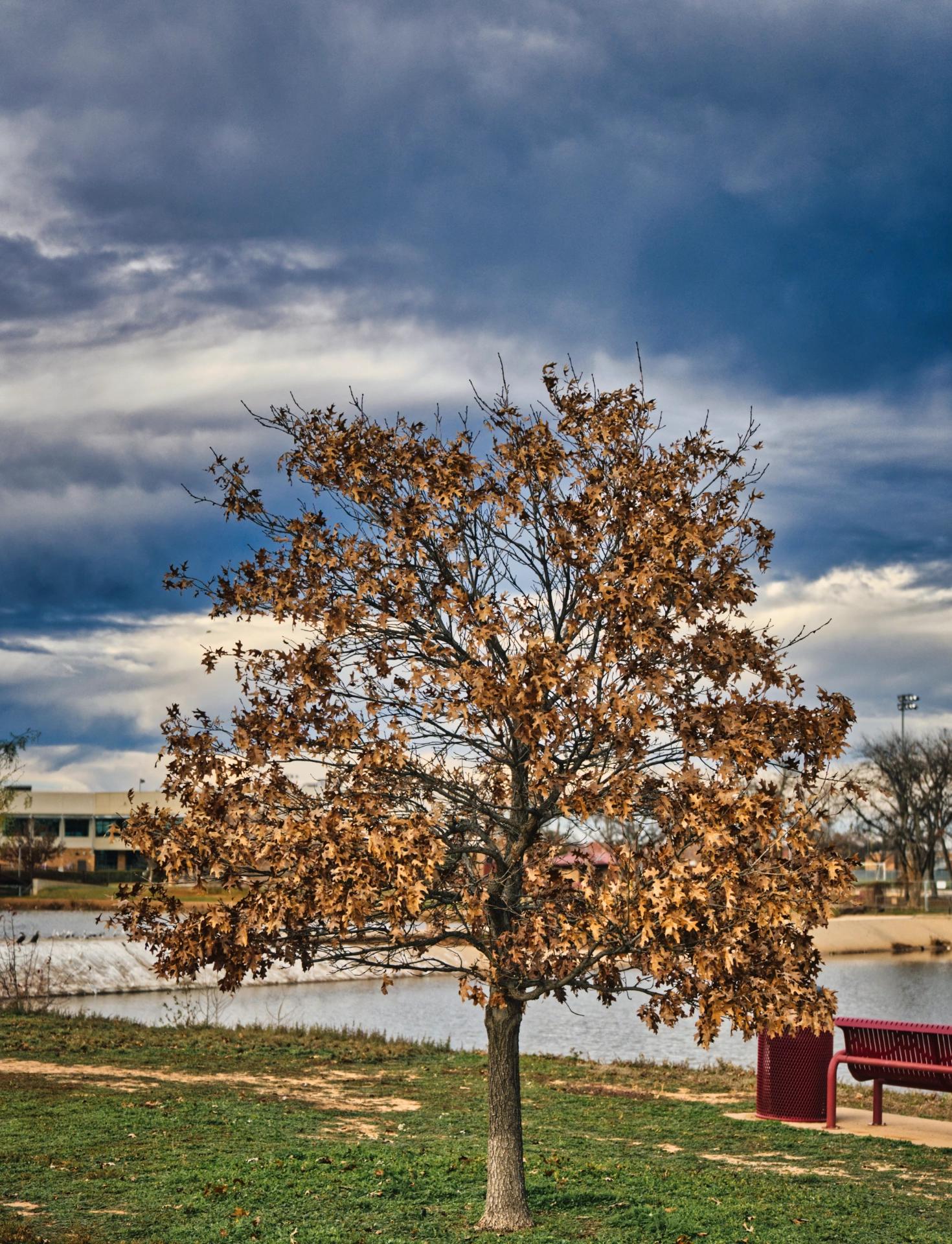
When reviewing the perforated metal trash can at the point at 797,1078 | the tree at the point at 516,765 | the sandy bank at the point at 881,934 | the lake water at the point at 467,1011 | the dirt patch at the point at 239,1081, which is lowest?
the sandy bank at the point at 881,934

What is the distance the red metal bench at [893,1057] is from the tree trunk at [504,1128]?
4554 millimetres

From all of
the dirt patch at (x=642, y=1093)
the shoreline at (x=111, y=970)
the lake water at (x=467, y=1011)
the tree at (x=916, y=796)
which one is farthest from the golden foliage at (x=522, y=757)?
the tree at (x=916, y=796)

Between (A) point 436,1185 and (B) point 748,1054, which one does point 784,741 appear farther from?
(B) point 748,1054

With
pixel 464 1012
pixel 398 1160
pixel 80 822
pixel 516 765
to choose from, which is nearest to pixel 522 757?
pixel 516 765

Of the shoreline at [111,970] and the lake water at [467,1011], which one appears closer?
the lake water at [467,1011]

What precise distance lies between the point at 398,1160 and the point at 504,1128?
6.80 ft

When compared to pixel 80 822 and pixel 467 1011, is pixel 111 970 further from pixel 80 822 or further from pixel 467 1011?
pixel 80 822

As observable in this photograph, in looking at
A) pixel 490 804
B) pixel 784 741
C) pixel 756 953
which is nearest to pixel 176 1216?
pixel 490 804

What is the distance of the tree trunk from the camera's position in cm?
791

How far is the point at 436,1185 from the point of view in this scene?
889cm

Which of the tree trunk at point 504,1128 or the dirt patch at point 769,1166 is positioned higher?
the tree trunk at point 504,1128

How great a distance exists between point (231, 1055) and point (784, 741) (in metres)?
11.8

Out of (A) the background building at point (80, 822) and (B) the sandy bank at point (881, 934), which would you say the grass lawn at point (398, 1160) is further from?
(A) the background building at point (80, 822)

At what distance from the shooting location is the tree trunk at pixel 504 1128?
25.9ft
